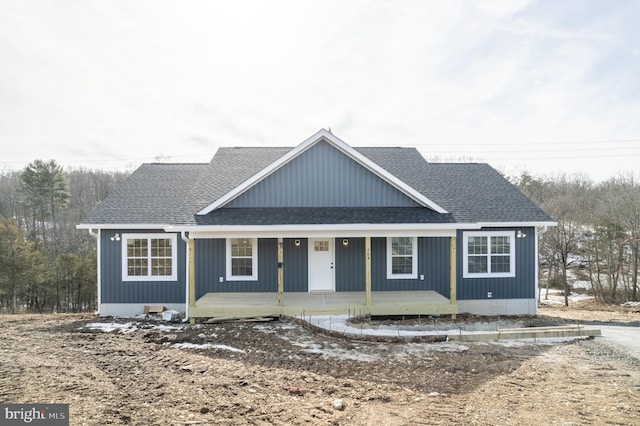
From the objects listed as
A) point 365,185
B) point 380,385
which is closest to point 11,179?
point 365,185

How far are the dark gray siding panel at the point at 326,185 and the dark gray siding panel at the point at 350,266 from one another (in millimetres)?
1488

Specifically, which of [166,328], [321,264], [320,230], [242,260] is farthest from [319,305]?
[166,328]

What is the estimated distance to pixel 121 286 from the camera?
12.9m

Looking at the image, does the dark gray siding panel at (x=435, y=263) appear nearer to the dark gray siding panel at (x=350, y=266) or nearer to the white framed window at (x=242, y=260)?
the dark gray siding panel at (x=350, y=266)

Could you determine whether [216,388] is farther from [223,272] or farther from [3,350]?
[223,272]

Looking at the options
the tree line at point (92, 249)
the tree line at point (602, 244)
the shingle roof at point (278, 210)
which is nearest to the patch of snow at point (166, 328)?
the shingle roof at point (278, 210)

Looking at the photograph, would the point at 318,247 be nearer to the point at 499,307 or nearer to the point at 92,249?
the point at 499,307

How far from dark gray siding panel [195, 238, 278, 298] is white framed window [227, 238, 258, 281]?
14 cm

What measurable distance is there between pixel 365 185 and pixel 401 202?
Answer: 1387mm

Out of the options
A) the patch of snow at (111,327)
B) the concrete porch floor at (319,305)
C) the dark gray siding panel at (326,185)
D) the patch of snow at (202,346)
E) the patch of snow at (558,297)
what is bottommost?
the patch of snow at (558,297)

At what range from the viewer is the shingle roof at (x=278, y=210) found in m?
12.5

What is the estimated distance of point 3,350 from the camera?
8.26 meters

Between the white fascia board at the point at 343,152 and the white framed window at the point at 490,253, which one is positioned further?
the white framed window at the point at 490,253

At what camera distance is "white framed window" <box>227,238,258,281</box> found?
13.4 meters
